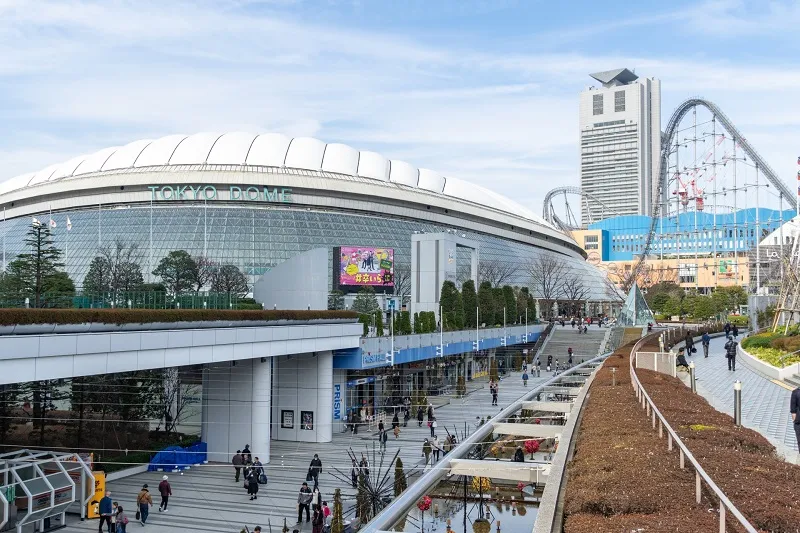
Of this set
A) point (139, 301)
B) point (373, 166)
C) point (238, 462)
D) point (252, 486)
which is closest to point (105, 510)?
point (252, 486)

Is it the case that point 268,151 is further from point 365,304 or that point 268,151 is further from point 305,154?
point 365,304

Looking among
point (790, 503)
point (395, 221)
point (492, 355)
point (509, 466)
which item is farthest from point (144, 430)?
point (395, 221)

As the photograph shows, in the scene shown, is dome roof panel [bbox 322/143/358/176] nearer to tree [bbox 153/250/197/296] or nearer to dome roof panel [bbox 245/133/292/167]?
dome roof panel [bbox 245/133/292/167]

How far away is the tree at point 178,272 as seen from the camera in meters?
54.4

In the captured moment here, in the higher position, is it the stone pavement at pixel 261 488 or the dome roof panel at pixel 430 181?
the dome roof panel at pixel 430 181

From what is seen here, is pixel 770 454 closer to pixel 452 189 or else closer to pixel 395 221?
pixel 395 221

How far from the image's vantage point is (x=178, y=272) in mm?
53875

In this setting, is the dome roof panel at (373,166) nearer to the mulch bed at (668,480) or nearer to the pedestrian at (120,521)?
the pedestrian at (120,521)

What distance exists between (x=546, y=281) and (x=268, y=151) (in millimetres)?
34905

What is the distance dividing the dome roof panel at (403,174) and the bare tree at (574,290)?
21.8 meters

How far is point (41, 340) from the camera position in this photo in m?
17.2

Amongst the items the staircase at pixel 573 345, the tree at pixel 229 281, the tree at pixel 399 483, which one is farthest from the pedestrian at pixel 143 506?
the staircase at pixel 573 345

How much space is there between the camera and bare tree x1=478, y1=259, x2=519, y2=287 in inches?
3088

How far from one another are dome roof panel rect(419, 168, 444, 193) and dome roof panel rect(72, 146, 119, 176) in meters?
33.7
